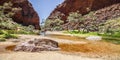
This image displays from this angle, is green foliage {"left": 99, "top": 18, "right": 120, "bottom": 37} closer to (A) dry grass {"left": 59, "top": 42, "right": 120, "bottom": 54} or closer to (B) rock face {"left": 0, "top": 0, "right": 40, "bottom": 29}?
(A) dry grass {"left": 59, "top": 42, "right": 120, "bottom": 54}

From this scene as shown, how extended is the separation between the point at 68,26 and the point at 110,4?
42491 mm

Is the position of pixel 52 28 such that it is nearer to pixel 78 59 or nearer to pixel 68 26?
pixel 68 26

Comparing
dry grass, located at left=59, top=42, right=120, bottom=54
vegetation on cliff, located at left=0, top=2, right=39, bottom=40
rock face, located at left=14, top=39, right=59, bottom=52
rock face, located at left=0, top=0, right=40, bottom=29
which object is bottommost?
dry grass, located at left=59, top=42, right=120, bottom=54

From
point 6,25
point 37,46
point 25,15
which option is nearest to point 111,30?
point 6,25

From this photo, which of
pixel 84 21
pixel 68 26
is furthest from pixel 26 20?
pixel 84 21

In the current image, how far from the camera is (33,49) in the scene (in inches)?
1069

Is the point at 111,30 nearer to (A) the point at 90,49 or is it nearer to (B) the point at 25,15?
(A) the point at 90,49

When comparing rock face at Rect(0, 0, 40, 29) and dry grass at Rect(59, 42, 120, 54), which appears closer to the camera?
dry grass at Rect(59, 42, 120, 54)

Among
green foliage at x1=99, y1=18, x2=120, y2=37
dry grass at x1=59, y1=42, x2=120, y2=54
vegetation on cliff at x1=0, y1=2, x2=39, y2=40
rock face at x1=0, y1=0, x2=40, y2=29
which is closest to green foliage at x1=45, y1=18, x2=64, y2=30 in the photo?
rock face at x1=0, y1=0, x2=40, y2=29

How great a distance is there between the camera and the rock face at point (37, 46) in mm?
27375

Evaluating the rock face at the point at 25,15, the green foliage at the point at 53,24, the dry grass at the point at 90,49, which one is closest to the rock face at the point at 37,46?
the dry grass at the point at 90,49

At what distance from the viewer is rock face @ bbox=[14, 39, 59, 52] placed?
2738 cm

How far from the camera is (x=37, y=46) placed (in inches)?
1102

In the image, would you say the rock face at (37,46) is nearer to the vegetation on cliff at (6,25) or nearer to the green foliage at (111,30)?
the vegetation on cliff at (6,25)
